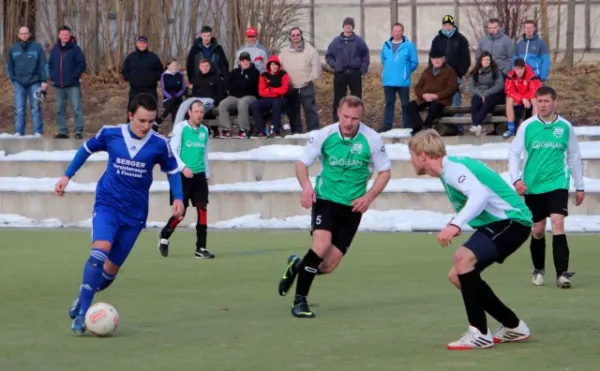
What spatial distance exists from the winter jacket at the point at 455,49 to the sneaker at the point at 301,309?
39.3ft

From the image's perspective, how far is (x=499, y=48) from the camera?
22094mm

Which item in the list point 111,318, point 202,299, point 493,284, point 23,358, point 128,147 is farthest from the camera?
point 493,284

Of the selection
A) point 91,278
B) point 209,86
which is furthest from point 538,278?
point 209,86

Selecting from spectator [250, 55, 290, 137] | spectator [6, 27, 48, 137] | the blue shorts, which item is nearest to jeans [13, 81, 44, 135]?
spectator [6, 27, 48, 137]

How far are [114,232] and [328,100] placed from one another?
1683cm

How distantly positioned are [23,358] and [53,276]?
5.06m

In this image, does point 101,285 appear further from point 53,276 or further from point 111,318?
point 53,276

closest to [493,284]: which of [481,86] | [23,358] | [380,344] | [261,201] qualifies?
[380,344]

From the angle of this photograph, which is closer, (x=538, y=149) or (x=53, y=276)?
(x=538, y=149)

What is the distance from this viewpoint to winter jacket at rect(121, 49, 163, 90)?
74.7ft

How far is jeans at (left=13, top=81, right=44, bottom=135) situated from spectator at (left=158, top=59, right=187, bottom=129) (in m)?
2.11

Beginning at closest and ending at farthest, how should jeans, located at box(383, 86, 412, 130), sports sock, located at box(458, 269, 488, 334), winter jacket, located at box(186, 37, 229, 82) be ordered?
sports sock, located at box(458, 269, 488, 334)
jeans, located at box(383, 86, 412, 130)
winter jacket, located at box(186, 37, 229, 82)

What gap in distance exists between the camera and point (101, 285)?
10.4m

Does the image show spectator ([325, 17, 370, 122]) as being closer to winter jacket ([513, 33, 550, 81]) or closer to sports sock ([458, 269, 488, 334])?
winter jacket ([513, 33, 550, 81])
